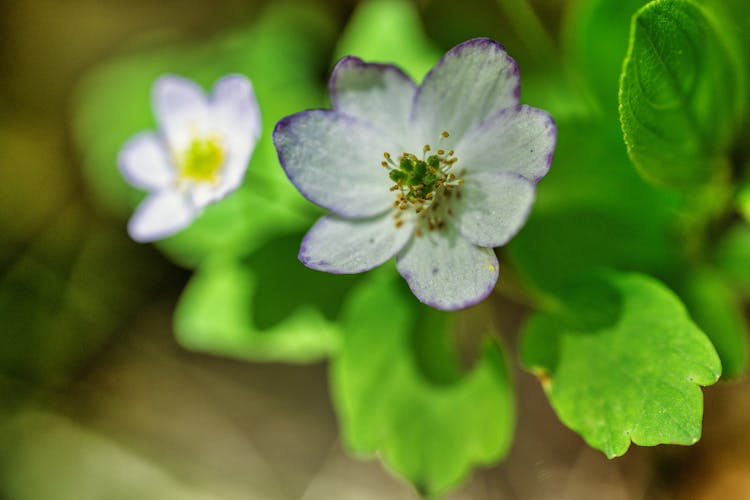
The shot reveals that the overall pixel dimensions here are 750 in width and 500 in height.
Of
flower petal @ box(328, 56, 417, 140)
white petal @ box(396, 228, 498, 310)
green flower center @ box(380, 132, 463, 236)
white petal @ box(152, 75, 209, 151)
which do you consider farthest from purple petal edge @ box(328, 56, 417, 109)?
white petal @ box(152, 75, 209, 151)

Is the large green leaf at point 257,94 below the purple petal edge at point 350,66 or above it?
below

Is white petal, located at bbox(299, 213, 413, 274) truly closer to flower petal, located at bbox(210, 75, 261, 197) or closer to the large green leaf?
flower petal, located at bbox(210, 75, 261, 197)

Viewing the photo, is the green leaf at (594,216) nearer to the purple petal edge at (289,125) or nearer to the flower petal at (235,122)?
the purple petal edge at (289,125)

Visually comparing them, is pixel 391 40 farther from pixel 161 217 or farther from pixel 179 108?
pixel 161 217

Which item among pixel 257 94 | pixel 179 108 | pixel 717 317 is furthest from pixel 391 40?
pixel 717 317

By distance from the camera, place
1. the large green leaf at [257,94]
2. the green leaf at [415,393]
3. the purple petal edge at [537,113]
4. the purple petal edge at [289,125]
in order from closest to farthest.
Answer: the purple petal edge at [537,113]
the purple petal edge at [289,125]
the green leaf at [415,393]
the large green leaf at [257,94]

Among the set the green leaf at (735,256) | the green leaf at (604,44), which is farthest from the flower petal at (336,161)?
the green leaf at (735,256)
